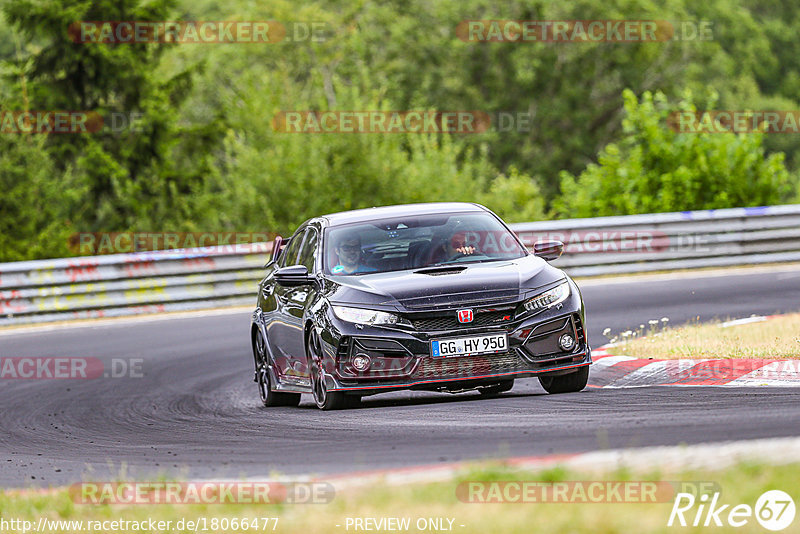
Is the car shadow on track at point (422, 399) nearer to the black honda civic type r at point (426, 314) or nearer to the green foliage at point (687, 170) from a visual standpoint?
the black honda civic type r at point (426, 314)

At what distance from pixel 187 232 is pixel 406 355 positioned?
83.4ft

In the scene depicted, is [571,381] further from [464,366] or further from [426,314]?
[426,314]

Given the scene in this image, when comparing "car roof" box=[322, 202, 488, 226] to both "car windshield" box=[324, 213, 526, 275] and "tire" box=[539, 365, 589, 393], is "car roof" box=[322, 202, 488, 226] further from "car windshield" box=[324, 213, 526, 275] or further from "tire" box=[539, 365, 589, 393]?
"tire" box=[539, 365, 589, 393]

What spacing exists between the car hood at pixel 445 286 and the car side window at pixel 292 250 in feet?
6.04

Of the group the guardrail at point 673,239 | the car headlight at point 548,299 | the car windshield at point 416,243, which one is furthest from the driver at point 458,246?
the guardrail at point 673,239

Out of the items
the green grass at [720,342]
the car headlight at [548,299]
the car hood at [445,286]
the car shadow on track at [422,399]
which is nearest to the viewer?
the car hood at [445,286]

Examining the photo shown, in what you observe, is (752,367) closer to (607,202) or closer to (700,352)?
(700,352)

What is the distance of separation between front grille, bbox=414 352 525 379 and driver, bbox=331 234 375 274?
1.24m

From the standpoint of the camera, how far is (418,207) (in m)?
11.6

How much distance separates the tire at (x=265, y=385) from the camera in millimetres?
11445

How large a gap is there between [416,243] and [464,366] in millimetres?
1553

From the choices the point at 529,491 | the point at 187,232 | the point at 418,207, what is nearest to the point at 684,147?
the point at 187,232

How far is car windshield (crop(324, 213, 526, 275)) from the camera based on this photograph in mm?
10562

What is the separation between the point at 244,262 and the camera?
21.7 m
